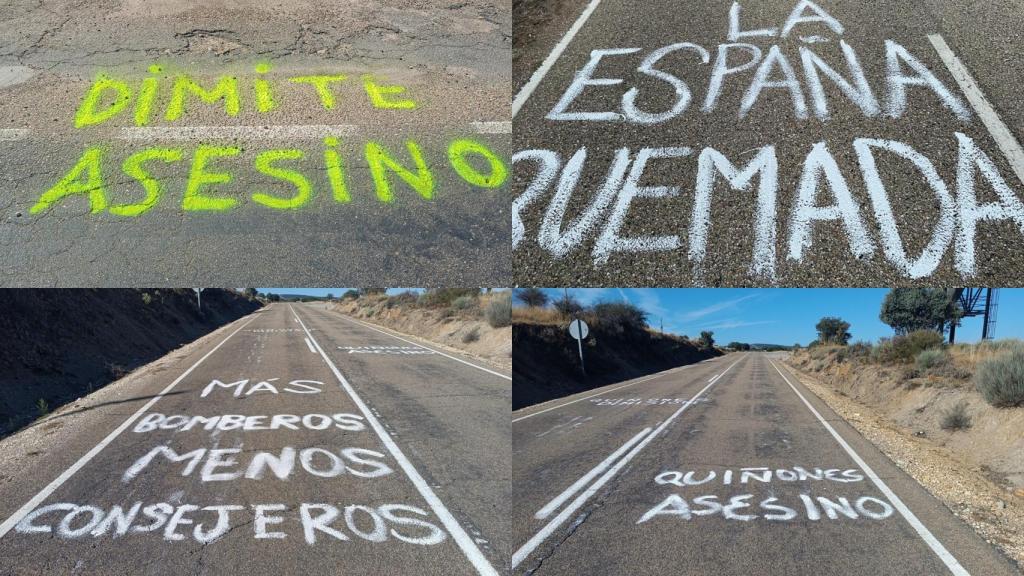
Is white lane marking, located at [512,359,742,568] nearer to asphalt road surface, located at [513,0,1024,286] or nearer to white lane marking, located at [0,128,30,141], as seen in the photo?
asphalt road surface, located at [513,0,1024,286]

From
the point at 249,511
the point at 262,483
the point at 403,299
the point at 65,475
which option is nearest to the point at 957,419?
the point at 262,483

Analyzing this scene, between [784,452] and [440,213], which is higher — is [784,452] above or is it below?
below

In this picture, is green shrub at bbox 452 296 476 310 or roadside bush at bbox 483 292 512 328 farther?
green shrub at bbox 452 296 476 310

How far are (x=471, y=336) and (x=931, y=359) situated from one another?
42.5 ft

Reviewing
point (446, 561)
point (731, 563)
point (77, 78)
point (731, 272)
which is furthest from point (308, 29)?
point (731, 563)

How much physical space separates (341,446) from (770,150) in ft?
19.2

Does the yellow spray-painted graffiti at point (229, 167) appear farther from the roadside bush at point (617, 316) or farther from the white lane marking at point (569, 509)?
the roadside bush at point (617, 316)

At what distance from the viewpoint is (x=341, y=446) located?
7918 mm

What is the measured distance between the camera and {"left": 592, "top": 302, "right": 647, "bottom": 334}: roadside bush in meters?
28.3

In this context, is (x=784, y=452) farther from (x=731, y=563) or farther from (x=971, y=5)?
(x=971, y=5)

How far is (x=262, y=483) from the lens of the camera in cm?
657

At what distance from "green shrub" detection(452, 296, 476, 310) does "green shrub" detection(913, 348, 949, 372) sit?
1428 centimetres

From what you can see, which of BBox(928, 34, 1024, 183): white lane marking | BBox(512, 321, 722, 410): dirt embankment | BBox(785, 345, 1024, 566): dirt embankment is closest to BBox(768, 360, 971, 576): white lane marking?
BBox(785, 345, 1024, 566): dirt embankment

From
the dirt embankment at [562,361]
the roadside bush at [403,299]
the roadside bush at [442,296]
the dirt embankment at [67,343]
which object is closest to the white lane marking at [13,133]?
the dirt embankment at [67,343]
